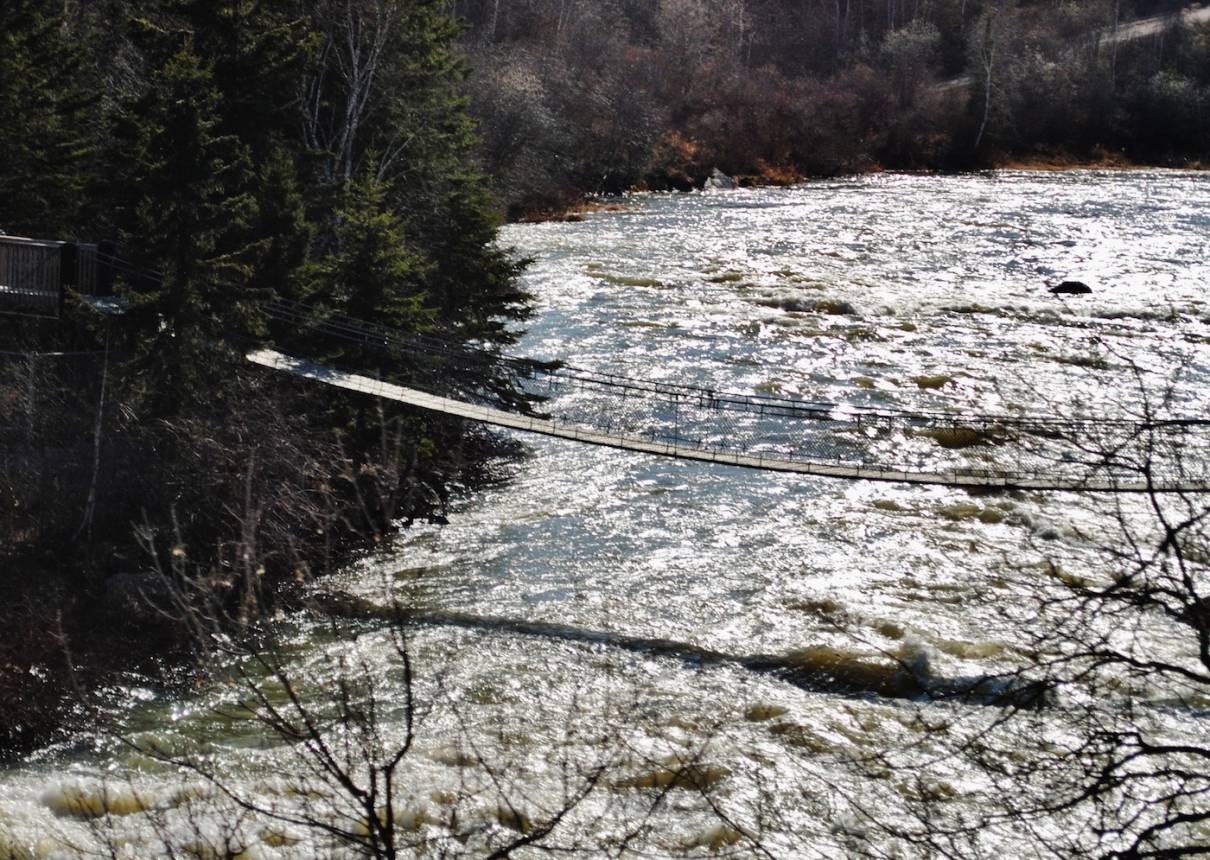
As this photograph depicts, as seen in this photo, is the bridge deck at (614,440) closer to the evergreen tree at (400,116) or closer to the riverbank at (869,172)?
the evergreen tree at (400,116)

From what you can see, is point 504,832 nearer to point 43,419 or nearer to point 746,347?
point 43,419

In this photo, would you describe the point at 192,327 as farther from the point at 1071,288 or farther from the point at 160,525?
the point at 1071,288

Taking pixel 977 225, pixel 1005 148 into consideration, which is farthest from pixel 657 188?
pixel 1005 148

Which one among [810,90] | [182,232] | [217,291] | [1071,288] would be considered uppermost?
[810,90]

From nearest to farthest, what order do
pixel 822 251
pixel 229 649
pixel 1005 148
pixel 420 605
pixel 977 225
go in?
pixel 229 649
pixel 420 605
pixel 822 251
pixel 977 225
pixel 1005 148

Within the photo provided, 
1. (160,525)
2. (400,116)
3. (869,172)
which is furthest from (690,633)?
(869,172)

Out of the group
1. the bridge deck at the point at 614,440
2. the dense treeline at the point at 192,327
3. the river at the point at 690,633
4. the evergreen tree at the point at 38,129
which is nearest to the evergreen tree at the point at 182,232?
the dense treeline at the point at 192,327
